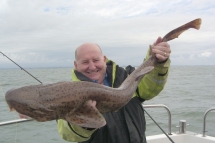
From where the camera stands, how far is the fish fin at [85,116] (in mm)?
2426

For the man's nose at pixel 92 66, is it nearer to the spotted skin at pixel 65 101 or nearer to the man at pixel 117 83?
the man at pixel 117 83

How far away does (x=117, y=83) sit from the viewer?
128 inches

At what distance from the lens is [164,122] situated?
12.7 metres

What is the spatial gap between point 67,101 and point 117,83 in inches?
39.8

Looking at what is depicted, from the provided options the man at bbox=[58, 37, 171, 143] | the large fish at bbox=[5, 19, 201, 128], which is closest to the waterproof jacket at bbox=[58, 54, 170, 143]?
the man at bbox=[58, 37, 171, 143]

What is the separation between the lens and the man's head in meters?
3.12

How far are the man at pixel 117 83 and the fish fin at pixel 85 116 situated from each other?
1.42 feet

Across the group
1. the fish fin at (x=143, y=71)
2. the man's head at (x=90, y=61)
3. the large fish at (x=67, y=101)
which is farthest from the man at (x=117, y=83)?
the large fish at (x=67, y=101)

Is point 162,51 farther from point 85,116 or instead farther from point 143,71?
point 85,116

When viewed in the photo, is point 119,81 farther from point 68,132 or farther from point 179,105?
point 179,105

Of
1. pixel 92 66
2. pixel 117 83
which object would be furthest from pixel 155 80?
pixel 92 66

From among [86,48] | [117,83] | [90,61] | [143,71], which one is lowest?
[117,83]

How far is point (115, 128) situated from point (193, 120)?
11.6 metres

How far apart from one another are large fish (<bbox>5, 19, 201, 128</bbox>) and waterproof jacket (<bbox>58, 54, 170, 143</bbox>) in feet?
1.22
